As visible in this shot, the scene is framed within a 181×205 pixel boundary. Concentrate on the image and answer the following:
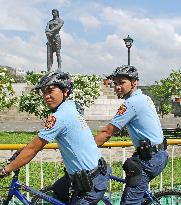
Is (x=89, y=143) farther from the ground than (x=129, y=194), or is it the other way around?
(x=89, y=143)

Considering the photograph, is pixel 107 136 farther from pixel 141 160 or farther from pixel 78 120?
pixel 78 120

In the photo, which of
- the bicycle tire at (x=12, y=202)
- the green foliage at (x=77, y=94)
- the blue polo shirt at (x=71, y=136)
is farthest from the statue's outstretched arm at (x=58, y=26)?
the blue polo shirt at (x=71, y=136)

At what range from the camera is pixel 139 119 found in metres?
5.07

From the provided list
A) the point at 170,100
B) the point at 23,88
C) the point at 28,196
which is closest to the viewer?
the point at 28,196

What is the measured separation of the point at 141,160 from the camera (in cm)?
520

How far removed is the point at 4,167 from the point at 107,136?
1080mm

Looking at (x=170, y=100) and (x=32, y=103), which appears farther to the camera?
(x=170, y=100)

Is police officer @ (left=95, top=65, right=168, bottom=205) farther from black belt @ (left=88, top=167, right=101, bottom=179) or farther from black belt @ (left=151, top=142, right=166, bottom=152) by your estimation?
black belt @ (left=88, top=167, right=101, bottom=179)

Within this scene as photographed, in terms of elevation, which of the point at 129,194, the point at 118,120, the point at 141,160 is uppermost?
the point at 118,120

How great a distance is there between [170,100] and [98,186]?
199 ft

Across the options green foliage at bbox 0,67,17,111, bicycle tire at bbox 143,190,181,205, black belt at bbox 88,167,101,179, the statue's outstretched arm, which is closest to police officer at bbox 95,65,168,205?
bicycle tire at bbox 143,190,181,205

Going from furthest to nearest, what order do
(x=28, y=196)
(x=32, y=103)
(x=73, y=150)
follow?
(x=32, y=103) < (x=28, y=196) < (x=73, y=150)

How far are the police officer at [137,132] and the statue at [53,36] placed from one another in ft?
66.8

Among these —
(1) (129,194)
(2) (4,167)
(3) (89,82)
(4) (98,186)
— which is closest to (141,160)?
(1) (129,194)
